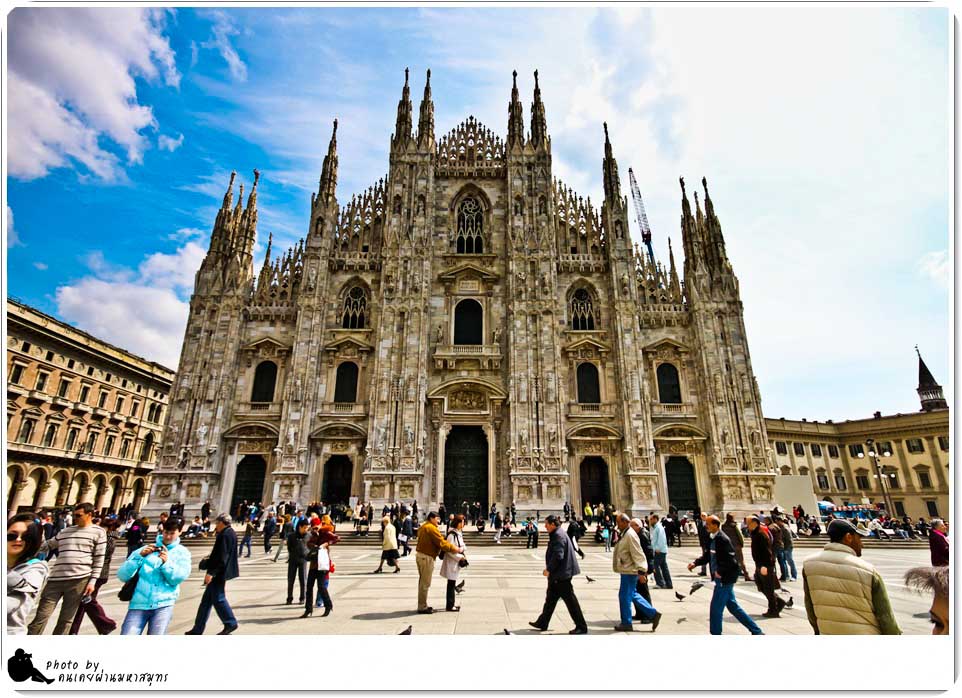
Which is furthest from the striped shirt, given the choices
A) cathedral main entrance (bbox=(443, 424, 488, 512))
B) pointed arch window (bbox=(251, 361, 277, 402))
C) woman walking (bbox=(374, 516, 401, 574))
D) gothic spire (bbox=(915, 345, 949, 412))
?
pointed arch window (bbox=(251, 361, 277, 402))

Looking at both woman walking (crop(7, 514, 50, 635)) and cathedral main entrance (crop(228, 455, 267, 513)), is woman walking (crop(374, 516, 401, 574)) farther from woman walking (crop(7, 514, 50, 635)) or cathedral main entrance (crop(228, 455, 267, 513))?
cathedral main entrance (crop(228, 455, 267, 513))

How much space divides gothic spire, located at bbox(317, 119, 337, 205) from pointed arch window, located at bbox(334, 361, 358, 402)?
10.2 m

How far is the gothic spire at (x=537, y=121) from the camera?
31.4 meters

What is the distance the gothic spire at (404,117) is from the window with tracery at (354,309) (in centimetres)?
1019

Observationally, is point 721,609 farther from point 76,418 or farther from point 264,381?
point 76,418

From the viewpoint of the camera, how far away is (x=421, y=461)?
2427cm

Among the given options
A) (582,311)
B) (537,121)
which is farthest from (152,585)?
(537,121)

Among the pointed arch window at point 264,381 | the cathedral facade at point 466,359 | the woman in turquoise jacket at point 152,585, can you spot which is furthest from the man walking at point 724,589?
the pointed arch window at point 264,381

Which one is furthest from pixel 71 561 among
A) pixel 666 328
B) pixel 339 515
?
pixel 666 328

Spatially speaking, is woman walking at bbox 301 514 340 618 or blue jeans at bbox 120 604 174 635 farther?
woman walking at bbox 301 514 340 618

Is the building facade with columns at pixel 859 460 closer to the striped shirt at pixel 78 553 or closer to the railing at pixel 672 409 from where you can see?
the railing at pixel 672 409

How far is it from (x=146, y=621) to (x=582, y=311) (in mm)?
25619

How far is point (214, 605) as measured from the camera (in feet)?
18.5

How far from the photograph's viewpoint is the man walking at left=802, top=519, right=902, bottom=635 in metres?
3.61
